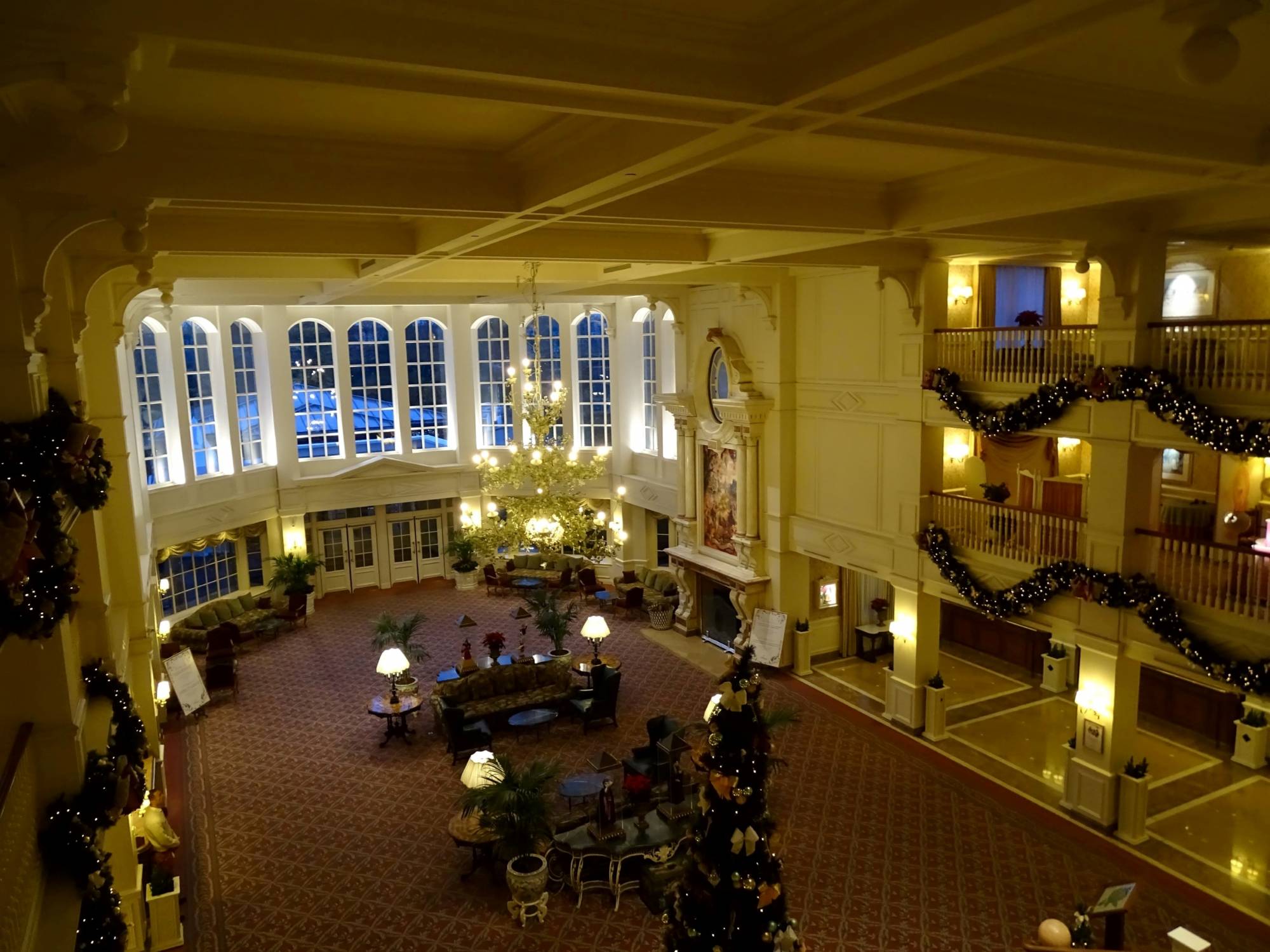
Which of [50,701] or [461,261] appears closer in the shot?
[50,701]

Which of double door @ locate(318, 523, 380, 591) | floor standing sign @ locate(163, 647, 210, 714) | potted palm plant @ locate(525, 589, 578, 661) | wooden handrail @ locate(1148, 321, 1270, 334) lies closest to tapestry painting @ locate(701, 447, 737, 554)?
potted palm plant @ locate(525, 589, 578, 661)

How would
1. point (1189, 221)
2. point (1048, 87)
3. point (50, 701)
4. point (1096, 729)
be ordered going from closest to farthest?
point (1048, 87), point (50, 701), point (1189, 221), point (1096, 729)

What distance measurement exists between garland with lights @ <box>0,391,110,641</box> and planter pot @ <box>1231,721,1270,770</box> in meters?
13.1

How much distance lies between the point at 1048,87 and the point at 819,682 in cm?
1154

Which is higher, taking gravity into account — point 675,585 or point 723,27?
point 723,27

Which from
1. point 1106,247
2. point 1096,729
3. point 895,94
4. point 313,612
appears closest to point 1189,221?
point 1106,247

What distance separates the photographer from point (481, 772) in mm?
9000

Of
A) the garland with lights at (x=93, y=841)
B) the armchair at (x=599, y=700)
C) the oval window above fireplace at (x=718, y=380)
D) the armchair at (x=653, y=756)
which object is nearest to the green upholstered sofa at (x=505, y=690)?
the armchair at (x=599, y=700)

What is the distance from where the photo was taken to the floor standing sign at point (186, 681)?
12566 mm

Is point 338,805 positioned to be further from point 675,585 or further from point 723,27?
point 723,27

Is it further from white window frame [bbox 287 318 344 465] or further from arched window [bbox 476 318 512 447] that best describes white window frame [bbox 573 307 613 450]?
white window frame [bbox 287 318 344 465]

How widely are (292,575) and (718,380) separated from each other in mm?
9745

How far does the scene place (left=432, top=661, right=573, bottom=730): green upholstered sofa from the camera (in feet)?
41.6

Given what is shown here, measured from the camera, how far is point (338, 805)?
1073 centimetres
